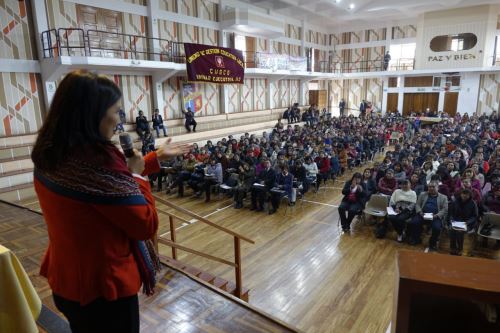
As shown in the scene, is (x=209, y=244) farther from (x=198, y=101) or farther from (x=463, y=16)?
(x=463, y=16)

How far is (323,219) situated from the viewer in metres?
6.79

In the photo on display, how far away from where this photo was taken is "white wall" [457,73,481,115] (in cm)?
1880

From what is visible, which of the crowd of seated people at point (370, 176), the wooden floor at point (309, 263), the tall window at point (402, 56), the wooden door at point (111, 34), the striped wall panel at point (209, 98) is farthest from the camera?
the tall window at point (402, 56)

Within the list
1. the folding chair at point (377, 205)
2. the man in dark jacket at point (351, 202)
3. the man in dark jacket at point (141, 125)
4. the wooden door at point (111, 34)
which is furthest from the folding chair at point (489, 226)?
the wooden door at point (111, 34)

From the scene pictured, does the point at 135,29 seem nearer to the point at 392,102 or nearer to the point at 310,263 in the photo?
the point at 310,263

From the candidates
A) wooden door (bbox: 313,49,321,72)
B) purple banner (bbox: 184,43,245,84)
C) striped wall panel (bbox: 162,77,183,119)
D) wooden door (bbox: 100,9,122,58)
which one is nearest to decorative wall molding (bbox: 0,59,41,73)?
wooden door (bbox: 100,9,122,58)

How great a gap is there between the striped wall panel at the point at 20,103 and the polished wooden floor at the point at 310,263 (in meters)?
6.24

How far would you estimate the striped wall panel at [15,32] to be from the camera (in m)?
9.07

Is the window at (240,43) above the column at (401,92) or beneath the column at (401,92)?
above

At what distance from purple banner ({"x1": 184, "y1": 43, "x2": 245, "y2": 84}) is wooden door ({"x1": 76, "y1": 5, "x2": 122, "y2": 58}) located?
234 cm

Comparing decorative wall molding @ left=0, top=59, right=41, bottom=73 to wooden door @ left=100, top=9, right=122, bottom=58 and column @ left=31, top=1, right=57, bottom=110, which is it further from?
wooden door @ left=100, top=9, right=122, bottom=58

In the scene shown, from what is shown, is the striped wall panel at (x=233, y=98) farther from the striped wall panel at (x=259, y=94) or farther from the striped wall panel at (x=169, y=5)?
the striped wall panel at (x=169, y=5)

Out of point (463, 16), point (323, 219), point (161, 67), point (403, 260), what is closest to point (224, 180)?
point (323, 219)

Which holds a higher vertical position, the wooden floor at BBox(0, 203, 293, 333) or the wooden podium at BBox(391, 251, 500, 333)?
the wooden podium at BBox(391, 251, 500, 333)
